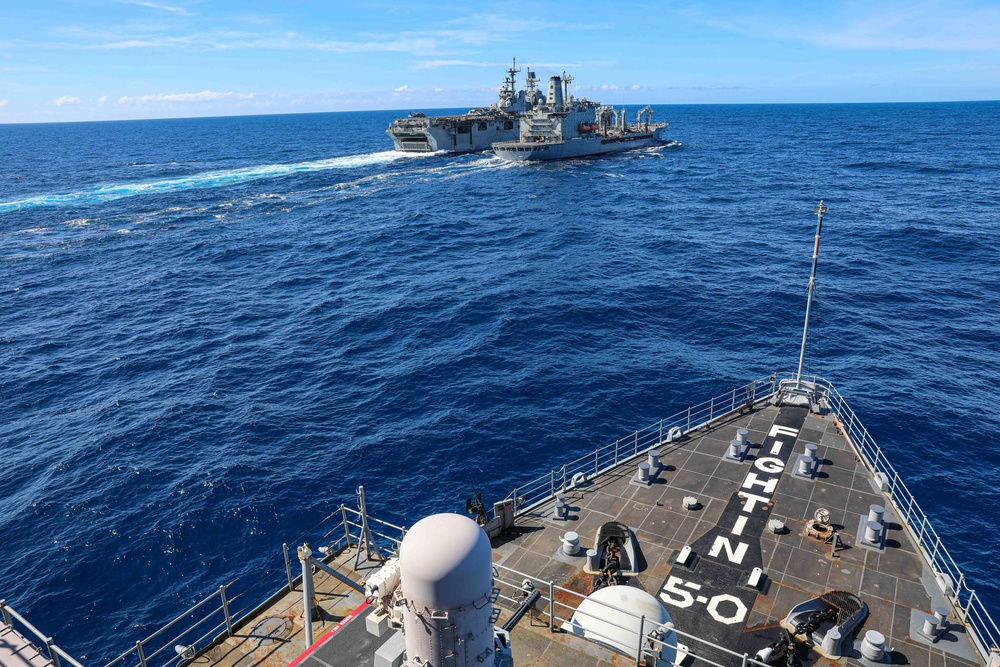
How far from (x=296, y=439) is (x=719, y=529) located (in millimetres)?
33232

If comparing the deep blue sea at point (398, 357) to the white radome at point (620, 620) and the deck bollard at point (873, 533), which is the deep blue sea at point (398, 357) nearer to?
the deck bollard at point (873, 533)

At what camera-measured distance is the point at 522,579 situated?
24.8 metres

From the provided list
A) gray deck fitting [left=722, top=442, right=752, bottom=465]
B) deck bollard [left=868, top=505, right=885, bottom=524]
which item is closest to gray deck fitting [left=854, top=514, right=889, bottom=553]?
deck bollard [left=868, top=505, right=885, bottom=524]

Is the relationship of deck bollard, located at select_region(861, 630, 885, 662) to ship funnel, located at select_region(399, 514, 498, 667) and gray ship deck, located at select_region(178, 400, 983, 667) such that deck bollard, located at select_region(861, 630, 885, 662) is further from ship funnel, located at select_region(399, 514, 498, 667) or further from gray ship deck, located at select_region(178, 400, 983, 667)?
ship funnel, located at select_region(399, 514, 498, 667)

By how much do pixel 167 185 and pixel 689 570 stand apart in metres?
169

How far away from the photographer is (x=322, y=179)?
164 meters

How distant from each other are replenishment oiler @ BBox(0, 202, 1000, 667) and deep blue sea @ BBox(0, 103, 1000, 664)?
7.67 meters

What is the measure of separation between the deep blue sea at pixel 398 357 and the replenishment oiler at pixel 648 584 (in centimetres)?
767

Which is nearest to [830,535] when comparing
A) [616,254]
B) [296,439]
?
[296,439]

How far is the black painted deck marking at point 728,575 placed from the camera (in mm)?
22031

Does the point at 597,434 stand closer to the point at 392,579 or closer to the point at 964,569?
the point at 964,569

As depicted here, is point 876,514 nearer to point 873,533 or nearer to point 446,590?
point 873,533

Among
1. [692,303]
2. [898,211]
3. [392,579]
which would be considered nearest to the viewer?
[392,579]

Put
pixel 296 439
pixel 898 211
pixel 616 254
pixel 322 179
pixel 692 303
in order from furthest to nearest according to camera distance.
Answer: pixel 322 179, pixel 898 211, pixel 616 254, pixel 692 303, pixel 296 439
